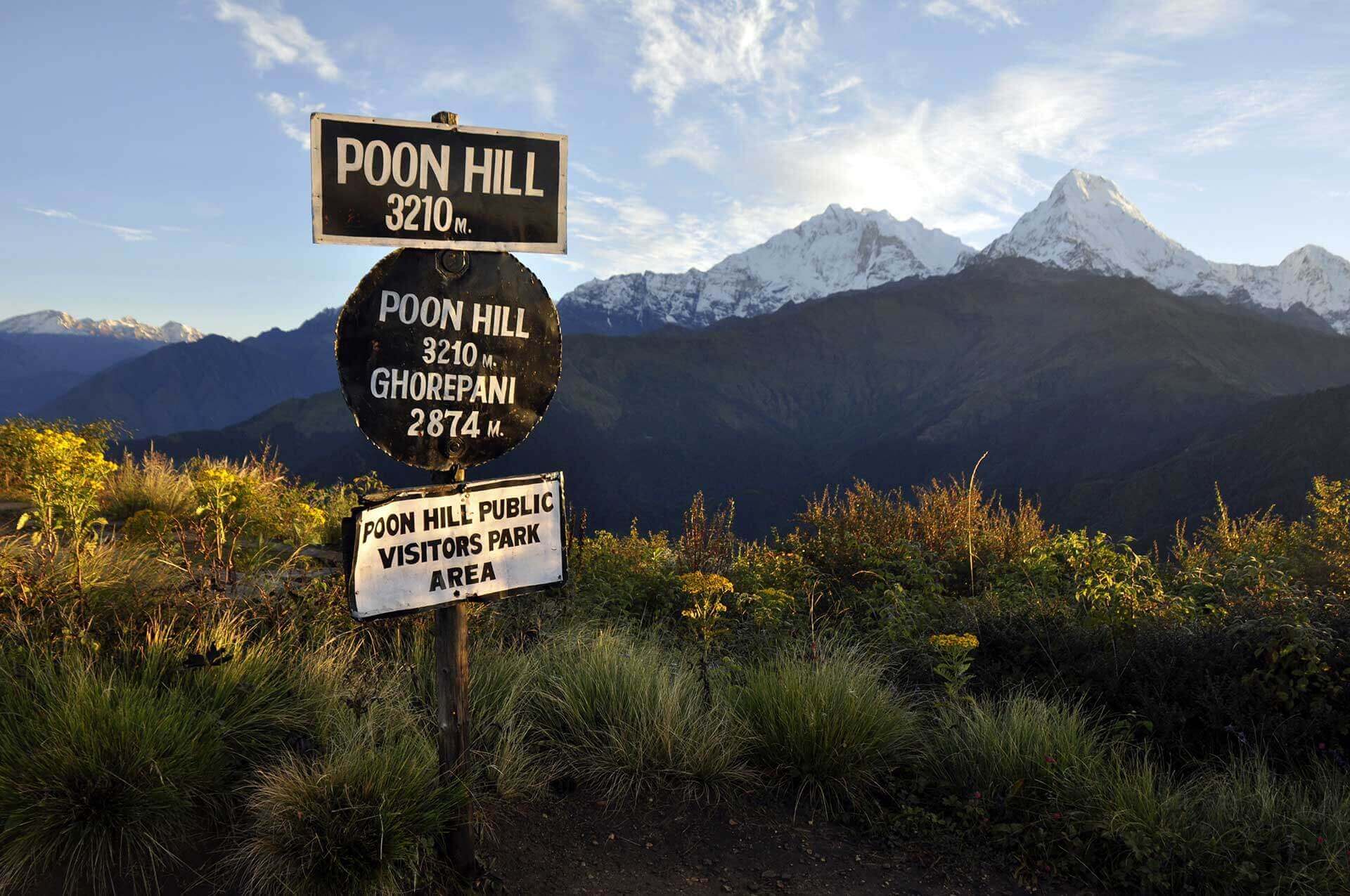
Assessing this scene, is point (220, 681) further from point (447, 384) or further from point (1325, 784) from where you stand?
point (1325, 784)

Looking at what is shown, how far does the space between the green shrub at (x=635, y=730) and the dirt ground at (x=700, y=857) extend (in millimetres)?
145

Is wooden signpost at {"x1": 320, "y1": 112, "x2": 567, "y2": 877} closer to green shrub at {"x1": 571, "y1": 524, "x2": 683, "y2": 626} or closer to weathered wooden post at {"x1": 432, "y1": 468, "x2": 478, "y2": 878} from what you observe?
weathered wooden post at {"x1": 432, "y1": 468, "x2": 478, "y2": 878}

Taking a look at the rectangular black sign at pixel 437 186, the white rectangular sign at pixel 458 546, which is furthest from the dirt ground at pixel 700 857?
the rectangular black sign at pixel 437 186

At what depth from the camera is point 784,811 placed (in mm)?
3725

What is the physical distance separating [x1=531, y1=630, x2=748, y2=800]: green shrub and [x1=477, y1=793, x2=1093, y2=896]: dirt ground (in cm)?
15

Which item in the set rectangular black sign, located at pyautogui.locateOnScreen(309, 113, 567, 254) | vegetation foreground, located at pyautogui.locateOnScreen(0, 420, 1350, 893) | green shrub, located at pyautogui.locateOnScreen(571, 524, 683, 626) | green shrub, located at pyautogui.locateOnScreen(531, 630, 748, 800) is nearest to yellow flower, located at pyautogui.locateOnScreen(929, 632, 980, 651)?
vegetation foreground, located at pyautogui.locateOnScreen(0, 420, 1350, 893)

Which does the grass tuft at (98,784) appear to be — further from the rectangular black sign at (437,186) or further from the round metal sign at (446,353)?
the rectangular black sign at (437,186)

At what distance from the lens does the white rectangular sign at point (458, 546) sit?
2617mm

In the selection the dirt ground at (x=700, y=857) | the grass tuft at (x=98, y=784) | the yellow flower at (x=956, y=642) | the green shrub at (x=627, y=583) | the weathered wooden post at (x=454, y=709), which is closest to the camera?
the grass tuft at (x=98, y=784)

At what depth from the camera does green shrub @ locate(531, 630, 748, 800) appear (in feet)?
12.4

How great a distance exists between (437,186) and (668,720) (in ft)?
8.86

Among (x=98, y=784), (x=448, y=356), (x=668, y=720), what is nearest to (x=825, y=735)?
(x=668, y=720)

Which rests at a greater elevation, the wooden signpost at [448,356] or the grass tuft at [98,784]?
the wooden signpost at [448,356]

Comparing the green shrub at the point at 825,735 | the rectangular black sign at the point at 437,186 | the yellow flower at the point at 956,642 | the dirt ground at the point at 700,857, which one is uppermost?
the rectangular black sign at the point at 437,186
